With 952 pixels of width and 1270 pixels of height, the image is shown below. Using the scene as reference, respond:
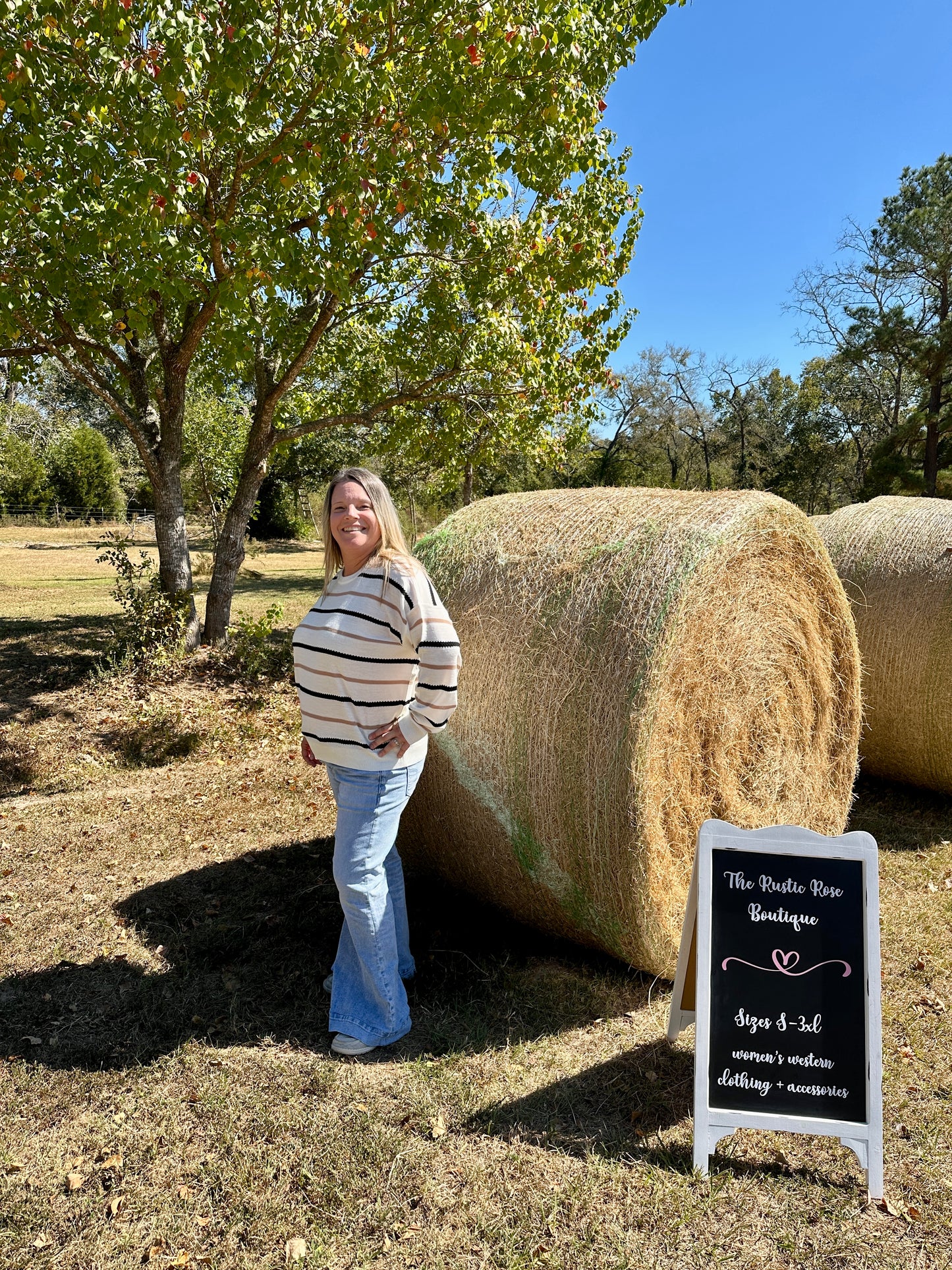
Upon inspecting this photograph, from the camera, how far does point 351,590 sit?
11.1 feet

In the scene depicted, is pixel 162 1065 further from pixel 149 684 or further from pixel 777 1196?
pixel 149 684

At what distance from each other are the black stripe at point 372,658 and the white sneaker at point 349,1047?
63.0 inches

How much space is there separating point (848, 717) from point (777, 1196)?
2772 mm

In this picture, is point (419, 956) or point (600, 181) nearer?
point (419, 956)

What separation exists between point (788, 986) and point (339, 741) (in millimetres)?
1924

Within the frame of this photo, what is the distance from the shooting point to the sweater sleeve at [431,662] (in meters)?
3.19

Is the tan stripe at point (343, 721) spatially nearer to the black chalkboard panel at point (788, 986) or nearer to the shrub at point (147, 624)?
the black chalkboard panel at point (788, 986)

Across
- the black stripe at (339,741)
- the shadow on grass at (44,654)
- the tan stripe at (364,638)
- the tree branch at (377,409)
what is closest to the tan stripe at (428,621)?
the tan stripe at (364,638)

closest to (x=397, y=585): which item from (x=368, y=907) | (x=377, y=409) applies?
(x=368, y=907)

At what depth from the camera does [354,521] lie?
341cm

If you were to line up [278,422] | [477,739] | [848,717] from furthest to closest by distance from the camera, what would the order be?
[278,422]
[848,717]
[477,739]

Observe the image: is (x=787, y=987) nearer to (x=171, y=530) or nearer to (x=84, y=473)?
(x=171, y=530)

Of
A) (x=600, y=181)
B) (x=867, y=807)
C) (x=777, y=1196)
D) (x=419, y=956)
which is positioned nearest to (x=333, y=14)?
(x=600, y=181)

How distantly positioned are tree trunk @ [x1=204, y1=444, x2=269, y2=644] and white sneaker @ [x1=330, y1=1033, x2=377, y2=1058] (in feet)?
22.2
